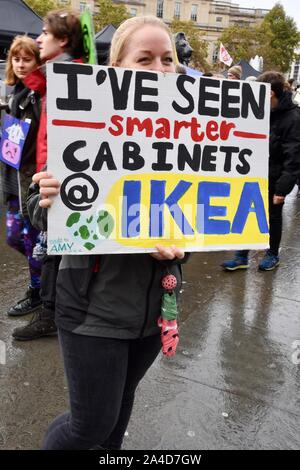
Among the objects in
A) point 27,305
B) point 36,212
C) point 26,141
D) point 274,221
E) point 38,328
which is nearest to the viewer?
point 36,212

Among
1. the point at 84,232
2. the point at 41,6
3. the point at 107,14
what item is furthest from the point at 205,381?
the point at 107,14

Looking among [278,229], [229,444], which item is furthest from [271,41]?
[229,444]

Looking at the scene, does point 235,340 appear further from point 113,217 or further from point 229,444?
point 113,217

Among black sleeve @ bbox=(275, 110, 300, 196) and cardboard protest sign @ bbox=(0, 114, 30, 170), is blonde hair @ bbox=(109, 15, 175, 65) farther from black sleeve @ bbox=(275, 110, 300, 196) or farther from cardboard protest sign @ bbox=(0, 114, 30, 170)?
black sleeve @ bbox=(275, 110, 300, 196)

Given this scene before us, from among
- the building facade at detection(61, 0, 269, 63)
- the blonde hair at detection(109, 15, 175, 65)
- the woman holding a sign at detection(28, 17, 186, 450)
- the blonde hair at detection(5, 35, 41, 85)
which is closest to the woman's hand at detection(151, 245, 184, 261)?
the woman holding a sign at detection(28, 17, 186, 450)

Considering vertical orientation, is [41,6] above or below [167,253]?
above

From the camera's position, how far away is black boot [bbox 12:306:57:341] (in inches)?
124

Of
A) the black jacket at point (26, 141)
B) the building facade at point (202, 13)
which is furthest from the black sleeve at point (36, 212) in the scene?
the building facade at point (202, 13)

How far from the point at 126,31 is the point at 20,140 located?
1.63 meters

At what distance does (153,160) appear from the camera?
1617mm

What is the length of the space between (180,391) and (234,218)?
4.59 ft

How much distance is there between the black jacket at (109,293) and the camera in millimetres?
1500

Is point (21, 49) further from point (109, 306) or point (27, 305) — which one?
point (109, 306)

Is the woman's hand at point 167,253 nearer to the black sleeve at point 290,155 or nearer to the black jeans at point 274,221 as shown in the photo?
the black sleeve at point 290,155
